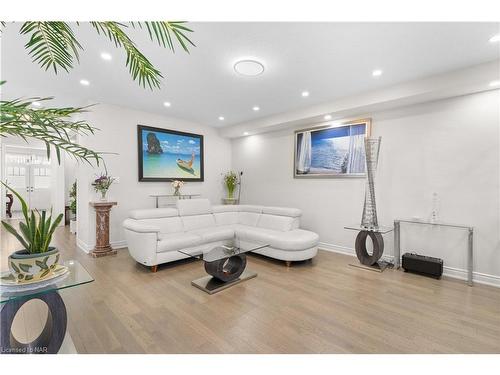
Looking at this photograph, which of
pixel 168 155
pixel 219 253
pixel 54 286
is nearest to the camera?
pixel 54 286

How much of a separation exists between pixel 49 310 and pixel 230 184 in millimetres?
4645

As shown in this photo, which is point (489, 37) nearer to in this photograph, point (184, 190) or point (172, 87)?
point (172, 87)

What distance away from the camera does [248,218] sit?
16.1 ft

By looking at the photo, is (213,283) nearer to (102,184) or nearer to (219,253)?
(219,253)

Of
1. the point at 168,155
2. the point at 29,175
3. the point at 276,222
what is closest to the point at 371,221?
the point at 276,222

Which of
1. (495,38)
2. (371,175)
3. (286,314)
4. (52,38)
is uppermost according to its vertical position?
(495,38)

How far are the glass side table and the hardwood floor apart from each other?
0.24 meters

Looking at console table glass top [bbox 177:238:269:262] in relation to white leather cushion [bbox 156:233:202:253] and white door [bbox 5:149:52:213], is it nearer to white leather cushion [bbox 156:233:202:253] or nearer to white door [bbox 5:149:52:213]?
white leather cushion [bbox 156:233:202:253]

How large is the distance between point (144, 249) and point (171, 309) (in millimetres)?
1312

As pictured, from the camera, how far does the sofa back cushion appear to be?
4.20 meters

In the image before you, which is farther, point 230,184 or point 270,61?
point 230,184

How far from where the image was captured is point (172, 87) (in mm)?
3584

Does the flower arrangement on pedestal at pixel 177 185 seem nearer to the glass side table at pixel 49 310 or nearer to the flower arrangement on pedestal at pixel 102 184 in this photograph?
the flower arrangement on pedestal at pixel 102 184
